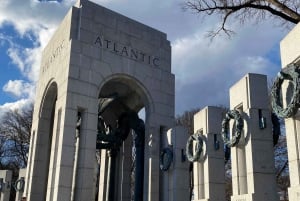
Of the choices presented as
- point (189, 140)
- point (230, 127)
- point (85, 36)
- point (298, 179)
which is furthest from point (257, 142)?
point (85, 36)

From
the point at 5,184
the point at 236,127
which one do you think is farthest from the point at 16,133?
the point at 236,127

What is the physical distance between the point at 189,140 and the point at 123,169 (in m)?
7.73

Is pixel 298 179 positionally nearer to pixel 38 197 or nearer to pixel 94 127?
pixel 94 127

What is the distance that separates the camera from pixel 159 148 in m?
18.6

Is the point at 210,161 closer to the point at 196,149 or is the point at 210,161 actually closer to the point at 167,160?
the point at 196,149

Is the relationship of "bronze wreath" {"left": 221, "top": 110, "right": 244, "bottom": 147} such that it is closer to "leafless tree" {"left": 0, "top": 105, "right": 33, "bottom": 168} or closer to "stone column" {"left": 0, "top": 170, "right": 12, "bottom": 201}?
"stone column" {"left": 0, "top": 170, "right": 12, "bottom": 201}

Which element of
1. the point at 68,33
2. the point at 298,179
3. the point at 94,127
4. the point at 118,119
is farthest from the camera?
the point at 118,119

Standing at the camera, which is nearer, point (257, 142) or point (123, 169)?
point (257, 142)

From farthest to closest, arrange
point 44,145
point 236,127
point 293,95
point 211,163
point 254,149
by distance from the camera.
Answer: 1. point 44,145
2. point 211,163
3. point 236,127
4. point 254,149
5. point 293,95

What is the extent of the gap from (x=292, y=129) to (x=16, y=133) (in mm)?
34543

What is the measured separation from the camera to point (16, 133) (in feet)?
127

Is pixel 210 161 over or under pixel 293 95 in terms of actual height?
under

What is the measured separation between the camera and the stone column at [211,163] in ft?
44.9

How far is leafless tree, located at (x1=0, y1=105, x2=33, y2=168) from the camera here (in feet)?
126
